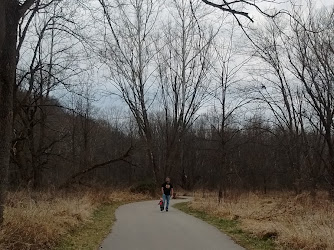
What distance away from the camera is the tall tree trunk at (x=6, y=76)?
8.09 m

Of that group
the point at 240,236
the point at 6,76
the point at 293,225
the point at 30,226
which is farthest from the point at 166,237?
the point at 6,76

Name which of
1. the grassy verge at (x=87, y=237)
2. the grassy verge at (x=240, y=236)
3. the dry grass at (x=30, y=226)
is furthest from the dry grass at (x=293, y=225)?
the dry grass at (x=30, y=226)

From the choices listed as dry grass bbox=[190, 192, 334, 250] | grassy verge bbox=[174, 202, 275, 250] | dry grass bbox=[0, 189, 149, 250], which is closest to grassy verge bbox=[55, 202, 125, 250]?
dry grass bbox=[0, 189, 149, 250]

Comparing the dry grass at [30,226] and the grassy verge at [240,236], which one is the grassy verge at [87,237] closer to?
the dry grass at [30,226]

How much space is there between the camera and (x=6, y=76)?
8.19m

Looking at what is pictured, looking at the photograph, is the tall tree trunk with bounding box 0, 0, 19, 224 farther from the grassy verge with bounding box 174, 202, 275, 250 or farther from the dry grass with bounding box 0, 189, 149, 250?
the grassy verge with bounding box 174, 202, 275, 250

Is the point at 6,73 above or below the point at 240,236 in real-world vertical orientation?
above

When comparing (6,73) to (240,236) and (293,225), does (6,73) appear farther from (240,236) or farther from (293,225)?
(293,225)

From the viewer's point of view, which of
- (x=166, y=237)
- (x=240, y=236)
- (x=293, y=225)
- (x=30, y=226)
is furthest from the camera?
(x=240, y=236)

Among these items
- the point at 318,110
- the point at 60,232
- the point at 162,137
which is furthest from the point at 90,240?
the point at 162,137

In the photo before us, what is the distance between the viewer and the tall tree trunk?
809cm

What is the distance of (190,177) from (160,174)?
863 inches

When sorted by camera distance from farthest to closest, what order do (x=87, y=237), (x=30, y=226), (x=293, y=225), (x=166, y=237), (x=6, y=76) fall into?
(x=166, y=237), (x=87, y=237), (x=293, y=225), (x=30, y=226), (x=6, y=76)

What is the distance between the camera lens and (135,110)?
37562mm
